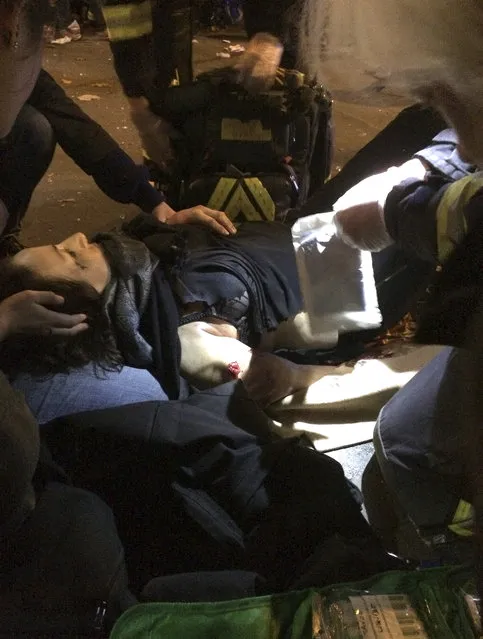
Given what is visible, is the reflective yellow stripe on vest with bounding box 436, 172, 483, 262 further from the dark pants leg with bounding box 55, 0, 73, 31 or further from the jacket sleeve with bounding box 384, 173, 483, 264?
the dark pants leg with bounding box 55, 0, 73, 31

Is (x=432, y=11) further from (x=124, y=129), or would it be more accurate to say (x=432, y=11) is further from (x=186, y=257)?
(x=124, y=129)

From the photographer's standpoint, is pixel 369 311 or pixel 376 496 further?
pixel 369 311

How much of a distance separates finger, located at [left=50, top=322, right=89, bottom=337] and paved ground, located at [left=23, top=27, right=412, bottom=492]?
21.9 inches

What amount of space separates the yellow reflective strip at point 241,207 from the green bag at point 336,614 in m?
1.04

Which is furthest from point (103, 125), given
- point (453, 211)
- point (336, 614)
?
point (336, 614)

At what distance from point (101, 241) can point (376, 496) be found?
27.9 inches

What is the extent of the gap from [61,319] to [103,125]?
1611 millimetres

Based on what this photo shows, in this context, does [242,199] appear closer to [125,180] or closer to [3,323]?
[125,180]

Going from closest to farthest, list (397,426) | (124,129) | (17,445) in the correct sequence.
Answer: (17,445) < (397,426) < (124,129)

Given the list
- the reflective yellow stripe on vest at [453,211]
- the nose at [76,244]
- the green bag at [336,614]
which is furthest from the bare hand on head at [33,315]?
the reflective yellow stripe on vest at [453,211]

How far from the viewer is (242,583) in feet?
2.75

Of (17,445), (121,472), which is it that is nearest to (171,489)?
(121,472)

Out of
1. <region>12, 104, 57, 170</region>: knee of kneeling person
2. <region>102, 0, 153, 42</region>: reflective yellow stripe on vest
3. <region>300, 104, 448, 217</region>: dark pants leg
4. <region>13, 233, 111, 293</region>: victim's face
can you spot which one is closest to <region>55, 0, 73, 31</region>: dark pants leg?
<region>13, 233, 111, 293</region>: victim's face

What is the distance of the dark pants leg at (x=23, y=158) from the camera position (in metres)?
1.42
